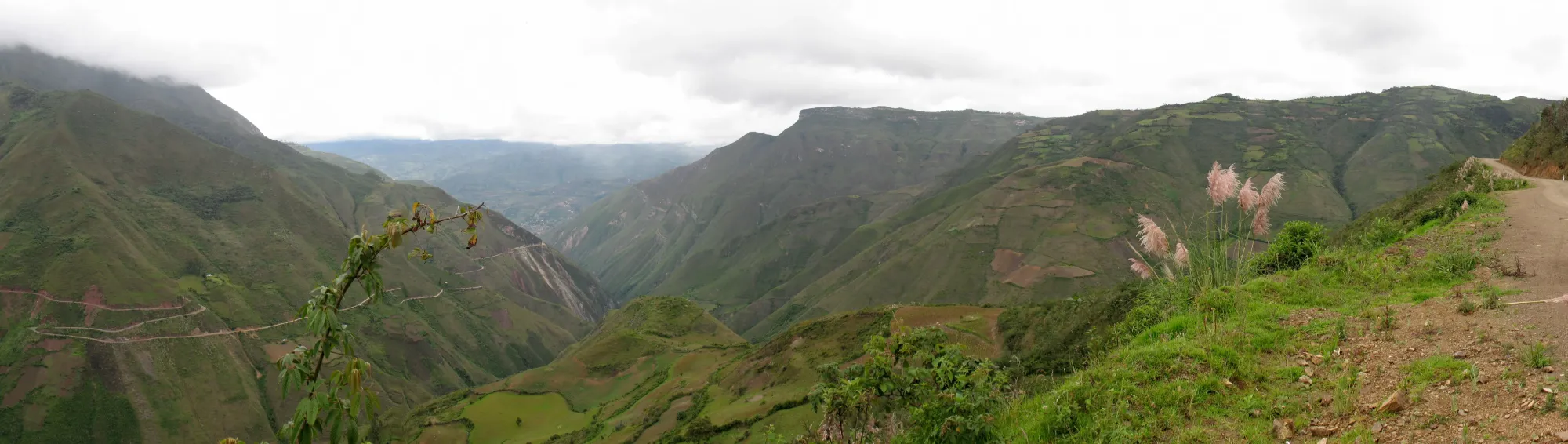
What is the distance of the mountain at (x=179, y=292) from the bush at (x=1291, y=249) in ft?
194

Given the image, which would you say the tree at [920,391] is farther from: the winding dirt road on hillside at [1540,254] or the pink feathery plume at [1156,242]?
the winding dirt road on hillside at [1540,254]

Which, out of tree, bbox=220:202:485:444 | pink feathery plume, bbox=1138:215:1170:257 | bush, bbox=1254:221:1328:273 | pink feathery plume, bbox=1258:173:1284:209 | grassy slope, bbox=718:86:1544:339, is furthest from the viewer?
grassy slope, bbox=718:86:1544:339

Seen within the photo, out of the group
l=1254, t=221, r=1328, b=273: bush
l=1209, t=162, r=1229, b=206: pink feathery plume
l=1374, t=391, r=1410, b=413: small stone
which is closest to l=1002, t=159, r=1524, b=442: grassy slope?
l=1374, t=391, r=1410, b=413: small stone

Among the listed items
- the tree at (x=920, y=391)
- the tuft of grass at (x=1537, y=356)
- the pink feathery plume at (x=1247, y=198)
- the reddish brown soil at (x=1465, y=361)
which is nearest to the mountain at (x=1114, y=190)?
the pink feathery plume at (x=1247, y=198)

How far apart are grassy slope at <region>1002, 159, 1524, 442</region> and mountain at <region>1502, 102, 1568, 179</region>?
68.5ft

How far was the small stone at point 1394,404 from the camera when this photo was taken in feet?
22.3

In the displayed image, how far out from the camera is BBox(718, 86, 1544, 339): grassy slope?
351 feet

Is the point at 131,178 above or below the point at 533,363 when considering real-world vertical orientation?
above

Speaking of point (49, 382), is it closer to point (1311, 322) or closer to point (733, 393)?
point (733, 393)

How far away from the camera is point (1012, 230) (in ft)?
380

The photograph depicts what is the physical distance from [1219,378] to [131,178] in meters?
173

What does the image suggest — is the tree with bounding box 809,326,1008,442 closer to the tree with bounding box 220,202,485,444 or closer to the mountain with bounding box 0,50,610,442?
the tree with bounding box 220,202,485,444

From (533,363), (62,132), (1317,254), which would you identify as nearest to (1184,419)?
(1317,254)

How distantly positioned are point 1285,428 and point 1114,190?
129 metres
